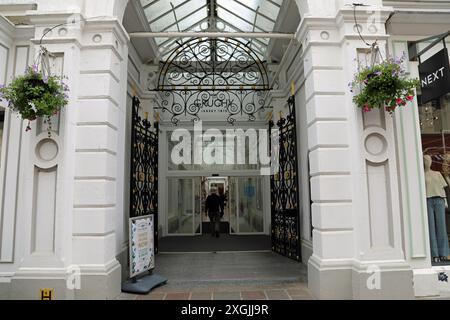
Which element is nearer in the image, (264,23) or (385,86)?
(385,86)

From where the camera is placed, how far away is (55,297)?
13.6 feet

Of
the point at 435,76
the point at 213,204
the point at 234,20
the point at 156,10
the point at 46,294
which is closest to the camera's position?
the point at 46,294

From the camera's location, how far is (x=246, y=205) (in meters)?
12.7

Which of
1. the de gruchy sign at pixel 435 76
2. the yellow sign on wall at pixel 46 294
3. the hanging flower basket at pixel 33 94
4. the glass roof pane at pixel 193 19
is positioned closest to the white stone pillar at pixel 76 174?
the yellow sign on wall at pixel 46 294

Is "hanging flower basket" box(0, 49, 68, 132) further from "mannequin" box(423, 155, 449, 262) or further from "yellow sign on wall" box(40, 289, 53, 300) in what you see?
"mannequin" box(423, 155, 449, 262)

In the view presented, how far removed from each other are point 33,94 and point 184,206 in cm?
898

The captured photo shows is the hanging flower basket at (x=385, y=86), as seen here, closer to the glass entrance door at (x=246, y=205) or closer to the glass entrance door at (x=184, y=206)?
the glass entrance door at (x=246, y=205)

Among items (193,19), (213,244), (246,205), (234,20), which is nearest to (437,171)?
(234,20)

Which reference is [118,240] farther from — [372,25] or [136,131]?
[372,25]

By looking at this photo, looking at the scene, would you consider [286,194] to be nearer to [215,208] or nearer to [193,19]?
[215,208]

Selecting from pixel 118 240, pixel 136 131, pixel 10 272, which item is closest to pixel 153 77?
pixel 136 131

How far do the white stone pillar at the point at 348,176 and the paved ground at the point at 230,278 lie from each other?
0.63 meters

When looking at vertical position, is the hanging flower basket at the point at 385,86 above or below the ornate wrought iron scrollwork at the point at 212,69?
below

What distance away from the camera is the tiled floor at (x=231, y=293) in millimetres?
4605
